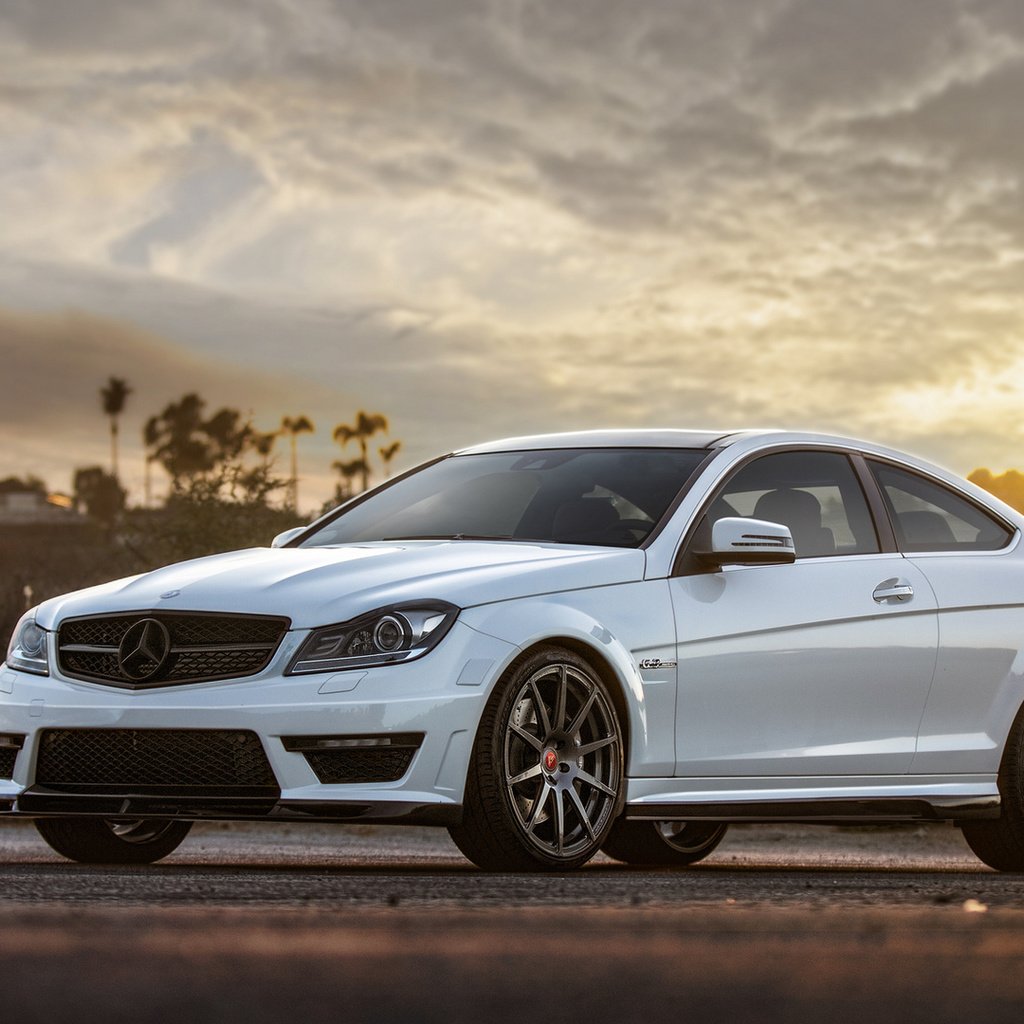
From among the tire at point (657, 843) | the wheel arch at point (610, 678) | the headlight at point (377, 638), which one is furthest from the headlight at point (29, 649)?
the tire at point (657, 843)

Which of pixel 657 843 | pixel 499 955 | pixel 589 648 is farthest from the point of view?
pixel 657 843

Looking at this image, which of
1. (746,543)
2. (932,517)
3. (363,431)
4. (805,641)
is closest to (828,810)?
(805,641)

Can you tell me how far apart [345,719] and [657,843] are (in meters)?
2.68

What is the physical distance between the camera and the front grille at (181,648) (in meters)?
7.09

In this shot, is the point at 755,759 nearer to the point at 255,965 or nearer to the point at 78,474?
the point at 255,965

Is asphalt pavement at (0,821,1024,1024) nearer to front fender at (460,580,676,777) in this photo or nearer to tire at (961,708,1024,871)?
front fender at (460,580,676,777)

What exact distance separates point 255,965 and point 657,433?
577 centimetres

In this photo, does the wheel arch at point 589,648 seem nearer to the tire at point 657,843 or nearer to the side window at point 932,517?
the tire at point 657,843

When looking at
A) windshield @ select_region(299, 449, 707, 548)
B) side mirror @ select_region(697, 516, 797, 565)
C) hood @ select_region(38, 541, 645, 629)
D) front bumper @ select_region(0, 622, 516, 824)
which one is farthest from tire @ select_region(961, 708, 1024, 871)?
front bumper @ select_region(0, 622, 516, 824)

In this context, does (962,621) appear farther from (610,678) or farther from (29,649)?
(29,649)

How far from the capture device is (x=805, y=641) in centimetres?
805

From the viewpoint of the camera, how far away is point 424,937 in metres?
3.71

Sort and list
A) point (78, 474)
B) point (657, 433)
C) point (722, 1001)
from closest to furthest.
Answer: point (722, 1001) → point (657, 433) → point (78, 474)

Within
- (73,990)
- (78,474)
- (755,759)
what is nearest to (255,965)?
(73,990)
